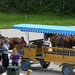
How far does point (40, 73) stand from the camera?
34.8 feet

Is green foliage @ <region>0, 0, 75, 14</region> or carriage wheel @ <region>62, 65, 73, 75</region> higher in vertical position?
green foliage @ <region>0, 0, 75, 14</region>

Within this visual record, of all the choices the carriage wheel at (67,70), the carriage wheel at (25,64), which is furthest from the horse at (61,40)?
the carriage wheel at (67,70)

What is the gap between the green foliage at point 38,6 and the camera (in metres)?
51.4

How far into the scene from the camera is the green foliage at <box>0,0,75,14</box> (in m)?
51.4

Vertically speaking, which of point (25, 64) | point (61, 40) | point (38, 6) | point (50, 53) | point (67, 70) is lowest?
point (67, 70)

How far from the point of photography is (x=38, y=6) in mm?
53062

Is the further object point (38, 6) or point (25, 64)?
point (38, 6)

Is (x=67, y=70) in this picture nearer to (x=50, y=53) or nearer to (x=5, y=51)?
(x=50, y=53)

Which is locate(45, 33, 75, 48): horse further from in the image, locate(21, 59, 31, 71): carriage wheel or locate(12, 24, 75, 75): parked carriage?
locate(21, 59, 31, 71): carriage wheel

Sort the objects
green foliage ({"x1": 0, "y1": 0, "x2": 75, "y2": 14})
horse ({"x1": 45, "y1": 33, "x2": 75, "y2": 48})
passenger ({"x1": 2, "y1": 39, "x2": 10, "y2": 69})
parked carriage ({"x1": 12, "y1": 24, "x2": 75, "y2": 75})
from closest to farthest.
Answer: parked carriage ({"x1": 12, "y1": 24, "x2": 75, "y2": 75}) → passenger ({"x1": 2, "y1": 39, "x2": 10, "y2": 69}) → horse ({"x1": 45, "y1": 33, "x2": 75, "y2": 48}) → green foliage ({"x1": 0, "y1": 0, "x2": 75, "y2": 14})

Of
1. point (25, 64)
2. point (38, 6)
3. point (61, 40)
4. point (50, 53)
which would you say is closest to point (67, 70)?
point (50, 53)

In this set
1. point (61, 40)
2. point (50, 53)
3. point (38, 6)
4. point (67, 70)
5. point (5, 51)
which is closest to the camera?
point (67, 70)

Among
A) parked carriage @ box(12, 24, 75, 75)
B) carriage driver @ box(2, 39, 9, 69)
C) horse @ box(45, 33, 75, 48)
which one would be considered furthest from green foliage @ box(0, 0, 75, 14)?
carriage driver @ box(2, 39, 9, 69)

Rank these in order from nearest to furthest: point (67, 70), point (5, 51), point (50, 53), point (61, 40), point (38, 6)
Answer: point (67, 70) < point (50, 53) < point (5, 51) < point (61, 40) < point (38, 6)
